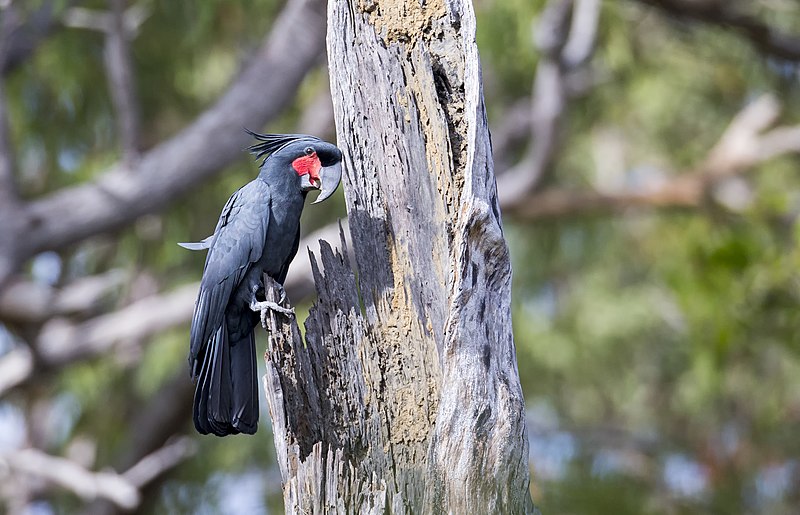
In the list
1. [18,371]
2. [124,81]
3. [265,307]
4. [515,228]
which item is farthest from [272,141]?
[515,228]

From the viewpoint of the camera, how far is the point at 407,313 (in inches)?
93.2

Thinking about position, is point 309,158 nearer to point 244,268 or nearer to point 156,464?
point 244,268

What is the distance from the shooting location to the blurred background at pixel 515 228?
5668mm

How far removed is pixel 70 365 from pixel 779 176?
25.2ft

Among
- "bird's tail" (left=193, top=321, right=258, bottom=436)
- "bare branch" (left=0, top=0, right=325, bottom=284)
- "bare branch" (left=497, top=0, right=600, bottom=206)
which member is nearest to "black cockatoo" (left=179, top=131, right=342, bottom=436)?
"bird's tail" (left=193, top=321, right=258, bottom=436)

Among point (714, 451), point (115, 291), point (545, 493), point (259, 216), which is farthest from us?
point (115, 291)

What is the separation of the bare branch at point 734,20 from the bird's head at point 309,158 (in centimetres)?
413

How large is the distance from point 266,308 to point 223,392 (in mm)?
277

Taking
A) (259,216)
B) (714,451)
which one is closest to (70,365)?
(259,216)

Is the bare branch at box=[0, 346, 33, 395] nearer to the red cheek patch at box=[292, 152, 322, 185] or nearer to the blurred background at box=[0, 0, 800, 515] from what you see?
the blurred background at box=[0, 0, 800, 515]

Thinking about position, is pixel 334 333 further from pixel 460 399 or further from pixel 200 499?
pixel 200 499

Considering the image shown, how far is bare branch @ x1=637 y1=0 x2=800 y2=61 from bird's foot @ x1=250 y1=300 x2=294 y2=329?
4.48 metres

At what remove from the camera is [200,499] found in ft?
25.2

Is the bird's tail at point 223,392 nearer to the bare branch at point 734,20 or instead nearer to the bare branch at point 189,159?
the bare branch at point 189,159
